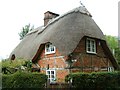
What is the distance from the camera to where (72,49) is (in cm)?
2119

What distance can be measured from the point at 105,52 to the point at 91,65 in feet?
10.6

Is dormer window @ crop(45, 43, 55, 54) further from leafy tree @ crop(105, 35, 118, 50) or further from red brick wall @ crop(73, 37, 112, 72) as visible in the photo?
leafy tree @ crop(105, 35, 118, 50)

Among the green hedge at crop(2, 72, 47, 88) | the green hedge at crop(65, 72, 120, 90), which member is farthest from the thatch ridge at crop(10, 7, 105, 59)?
the green hedge at crop(2, 72, 47, 88)

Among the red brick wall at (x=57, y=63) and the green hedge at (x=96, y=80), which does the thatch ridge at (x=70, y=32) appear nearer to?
the red brick wall at (x=57, y=63)

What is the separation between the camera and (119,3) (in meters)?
19.6

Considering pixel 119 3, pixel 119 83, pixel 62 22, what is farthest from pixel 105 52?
pixel 119 83

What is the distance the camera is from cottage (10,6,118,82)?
21719mm

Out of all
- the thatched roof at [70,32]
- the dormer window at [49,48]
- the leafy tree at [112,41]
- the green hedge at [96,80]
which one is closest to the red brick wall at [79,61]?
the dormer window at [49,48]

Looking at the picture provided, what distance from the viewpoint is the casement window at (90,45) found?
2339 centimetres

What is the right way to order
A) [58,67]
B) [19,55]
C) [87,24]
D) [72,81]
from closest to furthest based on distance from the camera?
[72,81] < [58,67] < [87,24] < [19,55]

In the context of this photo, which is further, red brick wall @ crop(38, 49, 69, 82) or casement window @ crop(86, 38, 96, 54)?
casement window @ crop(86, 38, 96, 54)

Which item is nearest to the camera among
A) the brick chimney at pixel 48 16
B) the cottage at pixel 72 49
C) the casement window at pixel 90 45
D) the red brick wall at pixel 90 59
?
the cottage at pixel 72 49

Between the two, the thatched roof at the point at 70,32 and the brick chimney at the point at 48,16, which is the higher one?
the brick chimney at the point at 48,16

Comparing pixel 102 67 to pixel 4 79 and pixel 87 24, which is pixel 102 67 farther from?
pixel 4 79
